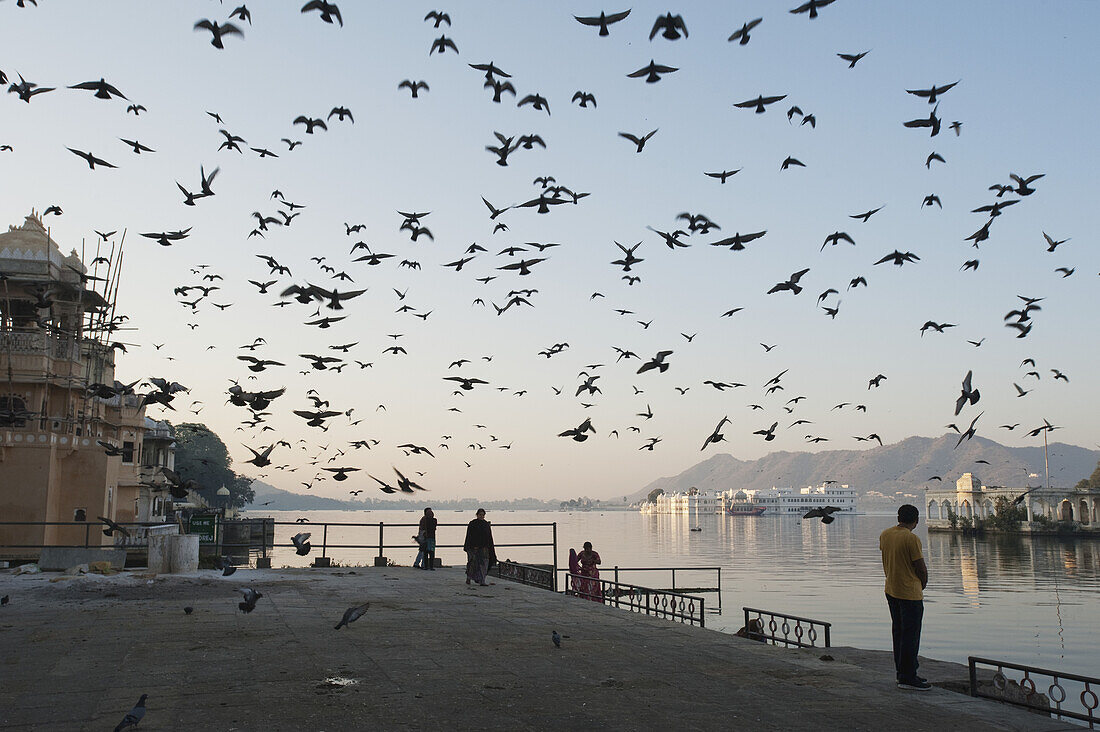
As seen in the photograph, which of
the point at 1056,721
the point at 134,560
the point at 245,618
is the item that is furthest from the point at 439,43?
the point at 134,560

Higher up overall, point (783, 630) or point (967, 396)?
point (967, 396)

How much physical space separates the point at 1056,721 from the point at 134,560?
36664 mm

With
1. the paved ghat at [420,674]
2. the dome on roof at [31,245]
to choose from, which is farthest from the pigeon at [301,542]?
the dome on roof at [31,245]

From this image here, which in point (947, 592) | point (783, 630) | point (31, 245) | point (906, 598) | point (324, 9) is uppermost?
point (31, 245)

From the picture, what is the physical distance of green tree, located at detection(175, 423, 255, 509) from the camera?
323 ft

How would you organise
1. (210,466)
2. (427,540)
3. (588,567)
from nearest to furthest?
(588,567)
(427,540)
(210,466)

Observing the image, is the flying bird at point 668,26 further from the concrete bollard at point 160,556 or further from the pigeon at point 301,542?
the concrete bollard at point 160,556

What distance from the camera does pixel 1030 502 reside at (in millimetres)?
123312

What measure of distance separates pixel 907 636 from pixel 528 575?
50.9 ft

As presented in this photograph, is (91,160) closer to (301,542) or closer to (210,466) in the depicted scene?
(301,542)

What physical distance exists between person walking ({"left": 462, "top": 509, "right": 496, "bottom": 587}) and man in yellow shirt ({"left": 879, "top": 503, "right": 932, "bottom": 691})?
11021mm

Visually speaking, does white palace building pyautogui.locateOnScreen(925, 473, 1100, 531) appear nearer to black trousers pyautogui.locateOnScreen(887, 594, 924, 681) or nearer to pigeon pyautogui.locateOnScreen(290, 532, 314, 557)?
pigeon pyautogui.locateOnScreen(290, 532, 314, 557)

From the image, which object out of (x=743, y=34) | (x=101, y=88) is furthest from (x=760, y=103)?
(x=101, y=88)

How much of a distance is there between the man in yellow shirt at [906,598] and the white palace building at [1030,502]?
4357 inches
